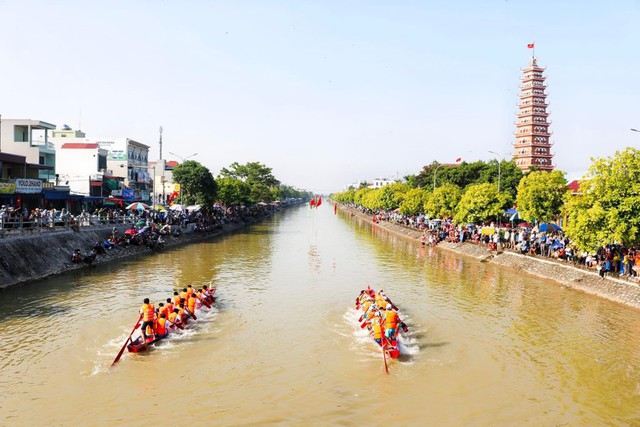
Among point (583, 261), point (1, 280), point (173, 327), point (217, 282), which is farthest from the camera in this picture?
point (583, 261)

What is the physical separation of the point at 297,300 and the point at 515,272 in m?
19.4

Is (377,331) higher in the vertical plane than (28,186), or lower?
lower

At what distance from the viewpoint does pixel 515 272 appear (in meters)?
36.2

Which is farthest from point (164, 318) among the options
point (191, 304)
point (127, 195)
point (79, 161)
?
point (79, 161)

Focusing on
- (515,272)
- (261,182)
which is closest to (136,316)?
(515,272)

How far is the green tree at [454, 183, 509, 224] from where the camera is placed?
46.8 metres

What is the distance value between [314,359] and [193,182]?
51.7 metres

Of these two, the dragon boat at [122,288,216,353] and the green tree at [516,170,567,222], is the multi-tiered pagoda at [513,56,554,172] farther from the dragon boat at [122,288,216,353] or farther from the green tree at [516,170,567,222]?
the dragon boat at [122,288,216,353]

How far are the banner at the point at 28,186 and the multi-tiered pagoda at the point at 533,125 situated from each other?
76.8 metres

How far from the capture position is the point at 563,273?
31719 millimetres

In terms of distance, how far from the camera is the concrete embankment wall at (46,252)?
2728 cm

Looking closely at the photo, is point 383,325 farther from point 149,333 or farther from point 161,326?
point 149,333

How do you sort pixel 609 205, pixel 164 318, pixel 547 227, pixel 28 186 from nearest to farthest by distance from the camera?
pixel 164 318
pixel 609 205
pixel 547 227
pixel 28 186

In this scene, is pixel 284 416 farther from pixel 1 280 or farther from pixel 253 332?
pixel 1 280
